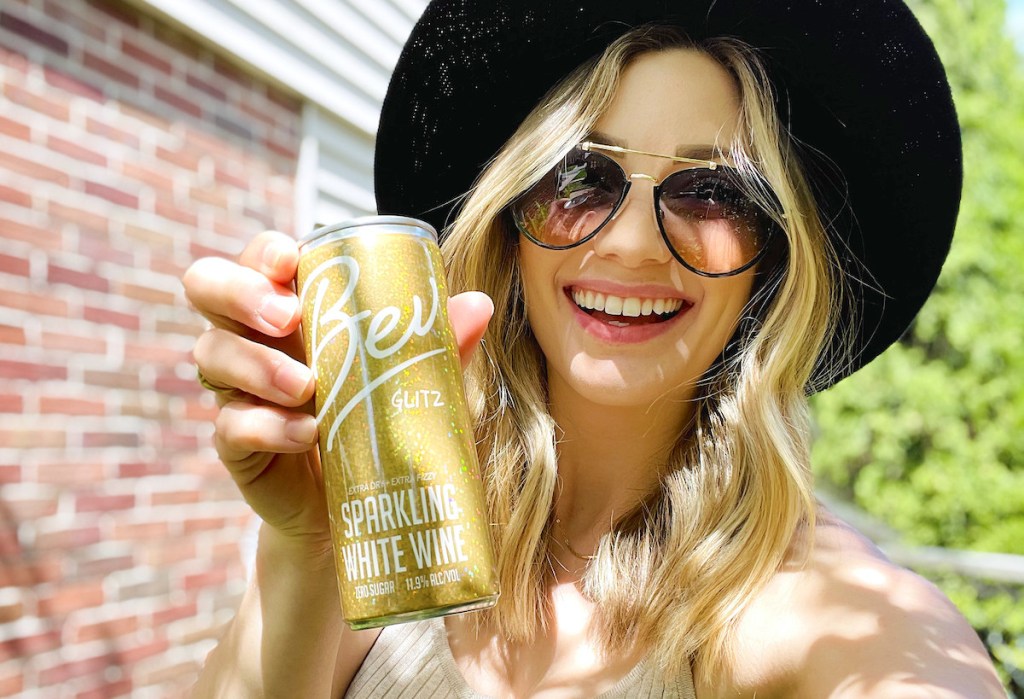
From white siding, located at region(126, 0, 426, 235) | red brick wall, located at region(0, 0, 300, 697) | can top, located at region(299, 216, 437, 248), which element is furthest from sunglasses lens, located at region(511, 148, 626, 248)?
white siding, located at region(126, 0, 426, 235)

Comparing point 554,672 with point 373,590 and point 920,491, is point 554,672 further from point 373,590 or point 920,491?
point 920,491

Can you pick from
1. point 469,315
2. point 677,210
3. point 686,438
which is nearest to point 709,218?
point 677,210

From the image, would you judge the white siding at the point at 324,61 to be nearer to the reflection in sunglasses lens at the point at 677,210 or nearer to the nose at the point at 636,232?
the reflection in sunglasses lens at the point at 677,210

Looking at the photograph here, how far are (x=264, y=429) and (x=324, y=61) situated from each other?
9.97ft

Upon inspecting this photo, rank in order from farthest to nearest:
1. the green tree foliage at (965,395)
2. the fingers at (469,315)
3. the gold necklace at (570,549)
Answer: the green tree foliage at (965,395) < the gold necklace at (570,549) < the fingers at (469,315)

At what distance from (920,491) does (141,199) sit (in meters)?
5.23

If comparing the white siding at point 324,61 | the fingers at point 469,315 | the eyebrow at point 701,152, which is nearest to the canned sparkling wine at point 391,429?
the fingers at point 469,315

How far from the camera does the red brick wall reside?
259cm

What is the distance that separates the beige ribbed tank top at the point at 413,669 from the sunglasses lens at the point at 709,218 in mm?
755

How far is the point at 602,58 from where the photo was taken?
1.80 meters

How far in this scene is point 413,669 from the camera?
1699 millimetres

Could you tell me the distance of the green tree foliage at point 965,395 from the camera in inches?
226

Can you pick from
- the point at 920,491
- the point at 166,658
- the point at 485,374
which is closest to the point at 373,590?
the point at 485,374

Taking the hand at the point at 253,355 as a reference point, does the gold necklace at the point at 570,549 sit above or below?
below
